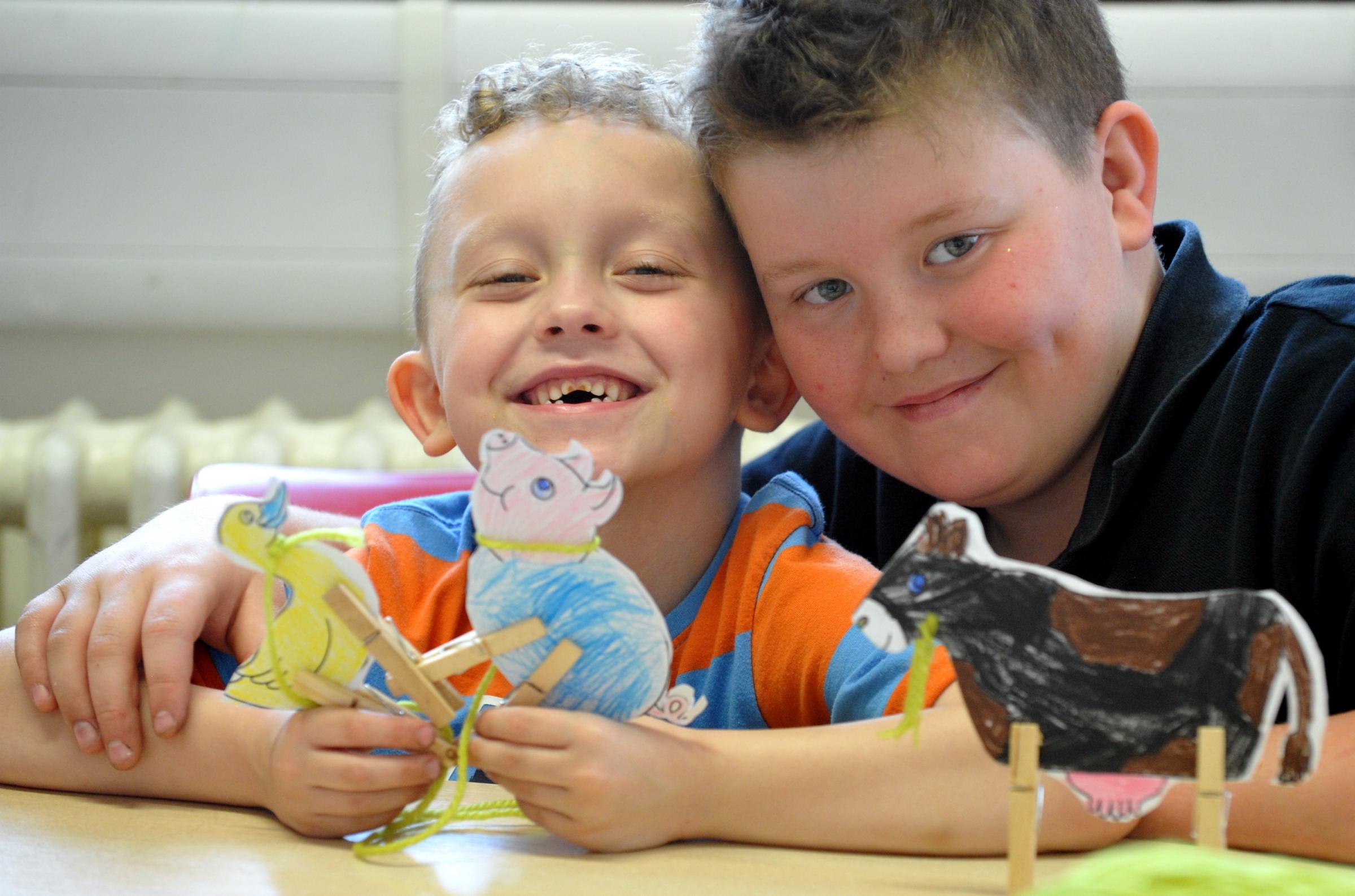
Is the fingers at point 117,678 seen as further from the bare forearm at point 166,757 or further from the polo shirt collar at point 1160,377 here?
the polo shirt collar at point 1160,377

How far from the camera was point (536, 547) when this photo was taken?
2.03ft

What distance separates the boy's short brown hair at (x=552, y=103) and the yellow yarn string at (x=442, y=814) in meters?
0.42

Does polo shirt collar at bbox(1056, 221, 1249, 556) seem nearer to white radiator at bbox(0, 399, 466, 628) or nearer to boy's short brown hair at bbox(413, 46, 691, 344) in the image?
boy's short brown hair at bbox(413, 46, 691, 344)

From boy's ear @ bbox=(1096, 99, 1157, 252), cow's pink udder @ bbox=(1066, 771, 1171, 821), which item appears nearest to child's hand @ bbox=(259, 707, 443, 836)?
cow's pink udder @ bbox=(1066, 771, 1171, 821)

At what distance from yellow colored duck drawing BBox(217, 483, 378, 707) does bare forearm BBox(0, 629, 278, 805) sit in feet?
0.37

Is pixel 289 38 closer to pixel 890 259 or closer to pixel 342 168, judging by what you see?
pixel 342 168

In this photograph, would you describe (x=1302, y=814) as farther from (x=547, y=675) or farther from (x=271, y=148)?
(x=271, y=148)

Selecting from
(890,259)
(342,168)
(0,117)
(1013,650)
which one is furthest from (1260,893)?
(0,117)

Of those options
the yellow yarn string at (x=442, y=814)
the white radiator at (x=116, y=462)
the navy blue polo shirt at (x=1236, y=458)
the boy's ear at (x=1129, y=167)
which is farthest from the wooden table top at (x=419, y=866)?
the white radiator at (x=116, y=462)

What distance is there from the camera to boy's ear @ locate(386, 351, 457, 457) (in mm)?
1006

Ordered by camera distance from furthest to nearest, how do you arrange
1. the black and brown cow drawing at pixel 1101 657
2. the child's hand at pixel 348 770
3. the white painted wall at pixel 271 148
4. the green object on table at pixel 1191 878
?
the white painted wall at pixel 271 148 < the child's hand at pixel 348 770 < the black and brown cow drawing at pixel 1101 657 < the green object on table at pixel 1191 878

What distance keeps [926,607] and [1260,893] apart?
197 mm

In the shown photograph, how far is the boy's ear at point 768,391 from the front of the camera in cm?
100

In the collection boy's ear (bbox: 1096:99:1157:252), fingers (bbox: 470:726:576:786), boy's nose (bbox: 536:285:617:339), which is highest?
boy's ear (bbox: 1096:99:1157:252)
